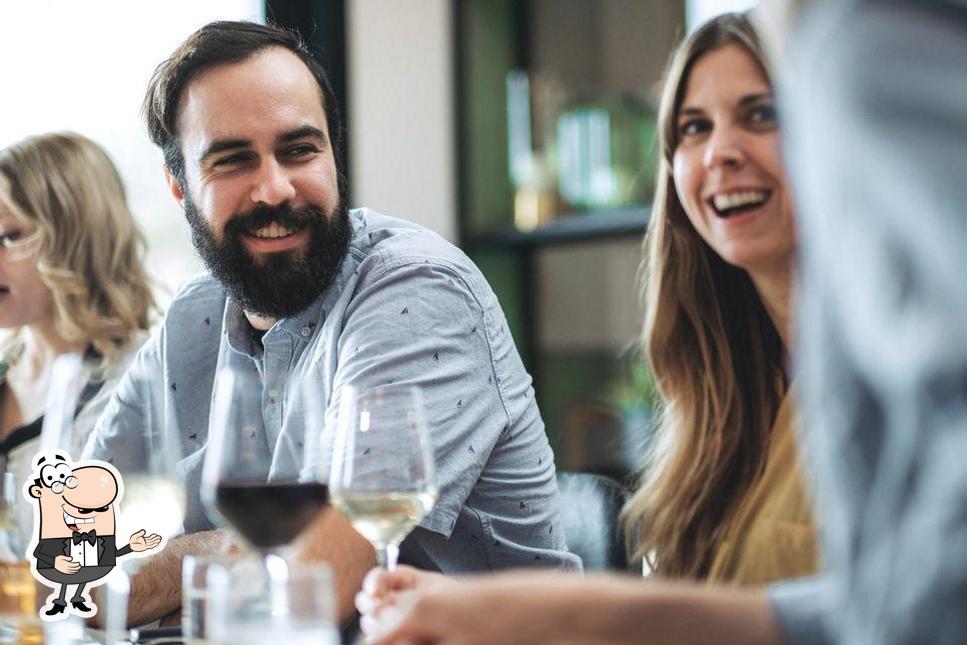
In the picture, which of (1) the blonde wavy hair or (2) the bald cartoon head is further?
(1) the blonde wavy hair

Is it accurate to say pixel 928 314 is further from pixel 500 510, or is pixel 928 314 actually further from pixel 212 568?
pixel 500 510

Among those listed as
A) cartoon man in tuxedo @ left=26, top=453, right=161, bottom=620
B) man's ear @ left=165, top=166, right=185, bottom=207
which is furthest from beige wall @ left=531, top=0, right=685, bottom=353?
cartoon man in tuxedo @ left=26, top=453, right=161, bottom=620

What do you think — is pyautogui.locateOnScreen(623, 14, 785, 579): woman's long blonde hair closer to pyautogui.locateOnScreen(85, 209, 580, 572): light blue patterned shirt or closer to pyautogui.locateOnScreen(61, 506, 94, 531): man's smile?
pyautogui.locateOnScreen(85, 209, 580, 572): light blue patterned shirt

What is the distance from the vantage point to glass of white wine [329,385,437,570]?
89cm

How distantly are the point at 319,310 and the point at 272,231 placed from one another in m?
0.15

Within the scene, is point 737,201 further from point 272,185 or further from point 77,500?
point 77,500

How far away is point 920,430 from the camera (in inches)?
19.0

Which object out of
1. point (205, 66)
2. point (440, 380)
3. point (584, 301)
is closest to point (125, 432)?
point (440, 380)

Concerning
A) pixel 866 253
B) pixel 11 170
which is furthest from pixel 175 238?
pixel 866 253

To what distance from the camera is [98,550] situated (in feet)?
3.33

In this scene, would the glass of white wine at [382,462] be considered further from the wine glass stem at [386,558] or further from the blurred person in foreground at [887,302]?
the blurred person in foreground at [887,302]

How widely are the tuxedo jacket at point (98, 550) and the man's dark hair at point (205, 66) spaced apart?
869 millimetres

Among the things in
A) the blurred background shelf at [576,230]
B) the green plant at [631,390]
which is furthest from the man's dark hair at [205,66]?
the green plant at [631,390]

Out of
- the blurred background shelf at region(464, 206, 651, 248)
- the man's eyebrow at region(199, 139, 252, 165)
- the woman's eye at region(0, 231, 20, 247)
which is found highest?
the blurred background shelf at region(464, 206, 651, 248)
